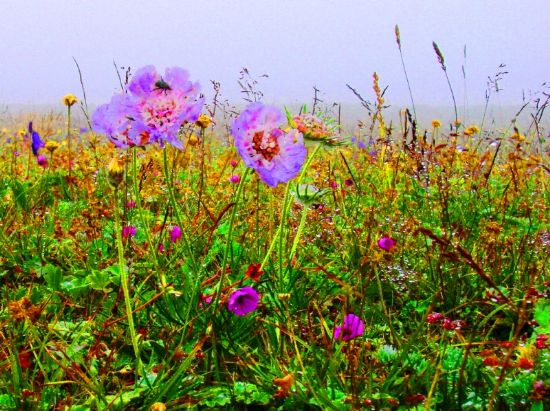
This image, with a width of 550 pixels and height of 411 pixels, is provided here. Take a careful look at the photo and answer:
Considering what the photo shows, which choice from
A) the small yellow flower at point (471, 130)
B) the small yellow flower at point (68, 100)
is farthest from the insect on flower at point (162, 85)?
the small yellow flower at point (471, 130)

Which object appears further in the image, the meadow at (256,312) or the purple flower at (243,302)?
the purple flower at (243,302)

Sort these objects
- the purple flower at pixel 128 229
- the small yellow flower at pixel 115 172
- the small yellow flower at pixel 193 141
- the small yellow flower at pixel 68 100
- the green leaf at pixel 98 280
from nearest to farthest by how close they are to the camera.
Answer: the small yellow flower at pixel 115 172
the green leaf at pixel 98 280
the purple flower at pixel 128 229
the small yellow flower at pixel 68 100
the small yellow flower at pixel 193 141

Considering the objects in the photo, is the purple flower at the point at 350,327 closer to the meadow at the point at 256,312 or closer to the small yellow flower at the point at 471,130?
the meadow at the point at 256,312

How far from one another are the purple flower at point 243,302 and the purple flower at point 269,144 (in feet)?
1.07

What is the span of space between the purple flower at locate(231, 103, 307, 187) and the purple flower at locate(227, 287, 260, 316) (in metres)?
0.33

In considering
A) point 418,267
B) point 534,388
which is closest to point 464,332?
point 418,267

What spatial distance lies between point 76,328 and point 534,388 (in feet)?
3.78

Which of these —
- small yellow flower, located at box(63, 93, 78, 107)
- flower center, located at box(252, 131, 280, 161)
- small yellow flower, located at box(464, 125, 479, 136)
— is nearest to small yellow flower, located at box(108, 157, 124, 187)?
flower center, located at box(252, 131, 280, 161)

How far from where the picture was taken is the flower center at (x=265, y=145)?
1331 mm

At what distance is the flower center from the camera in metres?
1.33

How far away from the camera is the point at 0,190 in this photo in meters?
3.47

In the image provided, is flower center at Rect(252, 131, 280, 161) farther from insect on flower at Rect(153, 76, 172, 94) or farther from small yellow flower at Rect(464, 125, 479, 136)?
small yellow flower at Rect(464, 125, 479, 136)

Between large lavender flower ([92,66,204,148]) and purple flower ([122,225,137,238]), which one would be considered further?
purple flower ([122,225,137,238])

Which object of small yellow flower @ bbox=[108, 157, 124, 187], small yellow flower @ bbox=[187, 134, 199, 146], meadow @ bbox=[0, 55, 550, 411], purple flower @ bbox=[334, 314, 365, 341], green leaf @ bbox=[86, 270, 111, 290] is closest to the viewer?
small yellow flower @ bbox=[108, 157, 124, 187]
